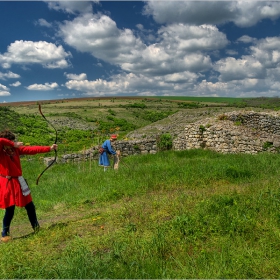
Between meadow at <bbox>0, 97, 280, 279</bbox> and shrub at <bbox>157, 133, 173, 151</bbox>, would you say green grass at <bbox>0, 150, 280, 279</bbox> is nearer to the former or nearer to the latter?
meadow at <bbox>0, 97, 280, 279</bbox>

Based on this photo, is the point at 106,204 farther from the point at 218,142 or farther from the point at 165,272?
the point at 218,142

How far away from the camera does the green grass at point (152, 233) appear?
3783 mm

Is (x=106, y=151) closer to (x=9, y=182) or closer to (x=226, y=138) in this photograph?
(x=9, y=182)

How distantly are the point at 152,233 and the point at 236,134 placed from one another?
12731 millimetres

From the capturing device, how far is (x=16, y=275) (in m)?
3.96

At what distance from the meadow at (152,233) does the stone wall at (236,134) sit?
749cm

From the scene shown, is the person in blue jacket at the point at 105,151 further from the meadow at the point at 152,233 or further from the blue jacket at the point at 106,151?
the meadow at the point at 152,233

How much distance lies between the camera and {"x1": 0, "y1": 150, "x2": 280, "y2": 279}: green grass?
12.4 feet

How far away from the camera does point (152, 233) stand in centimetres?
499

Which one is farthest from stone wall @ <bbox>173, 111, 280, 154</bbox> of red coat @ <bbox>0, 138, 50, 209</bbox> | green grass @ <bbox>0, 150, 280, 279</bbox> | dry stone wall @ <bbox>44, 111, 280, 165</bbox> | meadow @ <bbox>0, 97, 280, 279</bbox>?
red coat @ <bbox>0, 138, 50, 209</bbox>

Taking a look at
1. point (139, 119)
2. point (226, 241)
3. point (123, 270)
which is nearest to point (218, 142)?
point (226, 241)

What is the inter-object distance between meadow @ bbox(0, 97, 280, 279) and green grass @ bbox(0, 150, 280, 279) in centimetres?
1

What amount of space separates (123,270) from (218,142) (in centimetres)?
1402

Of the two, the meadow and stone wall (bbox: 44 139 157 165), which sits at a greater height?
the meadow
